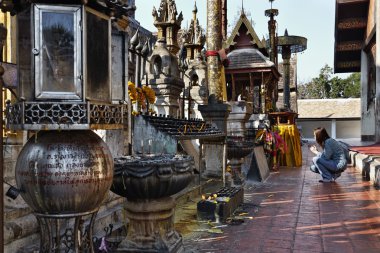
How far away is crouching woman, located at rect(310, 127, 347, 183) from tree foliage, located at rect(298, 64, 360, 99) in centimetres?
3881

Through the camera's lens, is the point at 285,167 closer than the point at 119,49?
No

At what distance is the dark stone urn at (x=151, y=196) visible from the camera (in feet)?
12.5

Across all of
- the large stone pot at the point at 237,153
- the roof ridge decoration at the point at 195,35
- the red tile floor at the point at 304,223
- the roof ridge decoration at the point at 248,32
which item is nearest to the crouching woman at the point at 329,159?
the red tile floor at the point at 304,223

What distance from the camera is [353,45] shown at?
22.7m

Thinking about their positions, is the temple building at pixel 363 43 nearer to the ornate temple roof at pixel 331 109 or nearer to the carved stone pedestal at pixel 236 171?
the carved stone pedestal at pixel 236 171

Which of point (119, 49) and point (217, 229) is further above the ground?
point (119, 49)

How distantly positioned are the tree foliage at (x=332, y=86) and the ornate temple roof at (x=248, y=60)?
104ft

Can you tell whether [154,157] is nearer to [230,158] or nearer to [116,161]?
[116,161]

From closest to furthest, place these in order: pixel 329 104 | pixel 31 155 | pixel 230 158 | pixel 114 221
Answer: pixel 31 155
pixel 114 221
pixel 230 158
pixel 329 104

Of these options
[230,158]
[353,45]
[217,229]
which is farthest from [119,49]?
[353,45]

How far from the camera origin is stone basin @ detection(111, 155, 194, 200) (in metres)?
3.79

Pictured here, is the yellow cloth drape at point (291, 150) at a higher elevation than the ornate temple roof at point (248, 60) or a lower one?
lower

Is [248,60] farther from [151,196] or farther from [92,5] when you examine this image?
[92,5]

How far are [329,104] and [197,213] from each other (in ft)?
121
